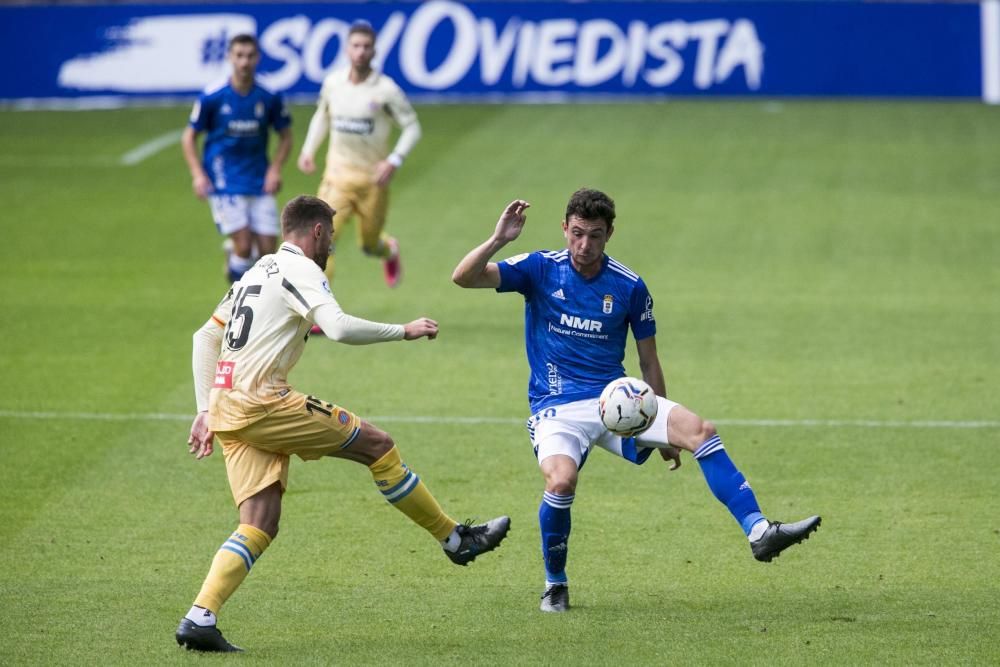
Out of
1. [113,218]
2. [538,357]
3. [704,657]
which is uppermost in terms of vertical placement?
[538,357]

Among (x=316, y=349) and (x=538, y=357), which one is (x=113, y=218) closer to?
(x=316, y=349)

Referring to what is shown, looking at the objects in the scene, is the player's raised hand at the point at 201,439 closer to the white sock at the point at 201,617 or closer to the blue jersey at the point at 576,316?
the white sock at the point at 201,617

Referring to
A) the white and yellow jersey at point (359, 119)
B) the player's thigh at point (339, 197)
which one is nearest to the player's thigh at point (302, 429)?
the player's thigh at point (339, 197)

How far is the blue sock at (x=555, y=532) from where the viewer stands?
7.32 metres

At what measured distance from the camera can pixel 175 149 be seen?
24406mm

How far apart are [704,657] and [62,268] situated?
11829mm

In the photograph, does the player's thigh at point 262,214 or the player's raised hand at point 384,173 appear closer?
the player's raised hand at point 384,173

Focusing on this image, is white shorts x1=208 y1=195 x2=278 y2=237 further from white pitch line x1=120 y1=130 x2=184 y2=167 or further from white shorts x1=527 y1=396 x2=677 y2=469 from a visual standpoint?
white pitch line x1=120 y1=130 x2=184 y2=167

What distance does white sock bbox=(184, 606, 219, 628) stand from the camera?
22.0 feet

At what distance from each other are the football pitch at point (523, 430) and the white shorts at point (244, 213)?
3.58 feet

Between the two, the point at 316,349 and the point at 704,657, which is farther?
the point at 316,349

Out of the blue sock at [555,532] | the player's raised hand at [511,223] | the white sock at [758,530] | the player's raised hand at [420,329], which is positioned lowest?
the blue sock at [555,532]

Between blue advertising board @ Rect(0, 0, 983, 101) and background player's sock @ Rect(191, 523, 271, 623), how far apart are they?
21.7m

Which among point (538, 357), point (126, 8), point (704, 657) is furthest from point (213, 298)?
point (126, 8)
